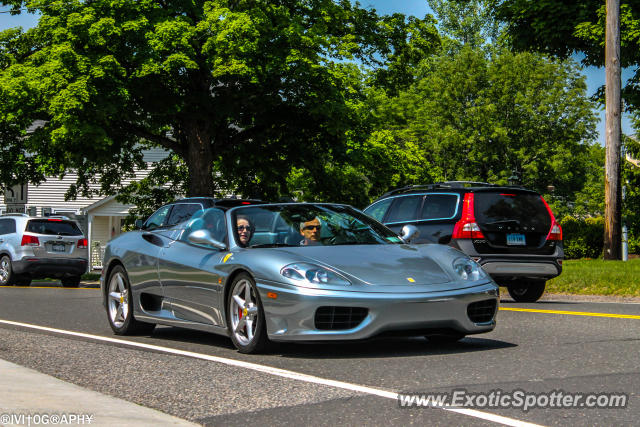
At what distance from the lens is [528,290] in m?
14.4

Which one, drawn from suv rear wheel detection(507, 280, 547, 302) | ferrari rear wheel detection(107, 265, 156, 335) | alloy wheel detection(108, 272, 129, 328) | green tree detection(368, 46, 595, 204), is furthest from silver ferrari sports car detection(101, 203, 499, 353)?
green tree detection(368, 46, 595, 204)

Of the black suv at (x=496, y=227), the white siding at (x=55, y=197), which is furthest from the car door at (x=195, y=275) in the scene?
the white siding at (x=55, y=197)

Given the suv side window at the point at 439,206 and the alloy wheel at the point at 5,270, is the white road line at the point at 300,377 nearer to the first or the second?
the suv side window at the point at 439,206

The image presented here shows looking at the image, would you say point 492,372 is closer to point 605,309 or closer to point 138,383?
point 138,383

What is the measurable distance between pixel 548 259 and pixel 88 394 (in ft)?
30.9

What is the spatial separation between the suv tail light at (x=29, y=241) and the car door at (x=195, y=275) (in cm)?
1648

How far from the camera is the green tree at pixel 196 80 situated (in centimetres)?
2514

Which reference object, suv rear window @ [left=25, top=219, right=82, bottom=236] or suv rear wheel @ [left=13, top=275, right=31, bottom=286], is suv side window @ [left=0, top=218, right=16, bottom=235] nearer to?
suv rear window @ [left=25, top=219, right=82, bottom=236]

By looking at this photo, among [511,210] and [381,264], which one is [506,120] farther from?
[381,264]

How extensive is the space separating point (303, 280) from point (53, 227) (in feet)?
63.4

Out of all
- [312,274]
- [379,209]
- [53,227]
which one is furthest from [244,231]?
[53,227]

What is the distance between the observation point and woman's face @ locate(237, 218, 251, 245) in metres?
8.31

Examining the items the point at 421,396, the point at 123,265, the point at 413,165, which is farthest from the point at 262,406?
the point at 413,165

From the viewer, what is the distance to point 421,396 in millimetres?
5484
